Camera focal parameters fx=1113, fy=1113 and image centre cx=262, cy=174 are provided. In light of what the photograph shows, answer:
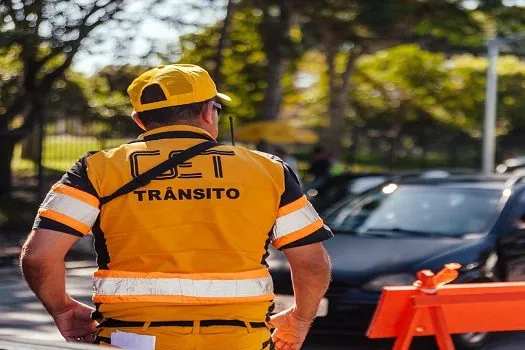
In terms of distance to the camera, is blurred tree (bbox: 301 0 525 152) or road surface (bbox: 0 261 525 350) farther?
blurred tree (bbox: 301 0 525 152)

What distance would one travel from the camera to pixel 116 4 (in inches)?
752

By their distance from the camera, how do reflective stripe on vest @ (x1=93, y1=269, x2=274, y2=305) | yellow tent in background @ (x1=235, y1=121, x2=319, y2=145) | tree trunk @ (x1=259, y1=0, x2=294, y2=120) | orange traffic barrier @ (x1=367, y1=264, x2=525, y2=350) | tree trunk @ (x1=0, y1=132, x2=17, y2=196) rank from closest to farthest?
1. reflective stripe on vest @ (x1=93, y1=269, x2=274, y2=305)
2. orange traffic barrier @ (x1=367, y1=264, x2=525, y2=350)
3. tree trunk @ (x1=0, y1=132, x2=17, y2=196)
4. tree trunk @ (x1=259, y1=0, x2=294, y2=120)
5. yellow tent in background @ (x1=235, y1=121, x2=319, y2=145)

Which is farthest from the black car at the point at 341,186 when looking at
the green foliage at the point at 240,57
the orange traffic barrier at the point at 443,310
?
the orange traffic barrier at the point at 443,310

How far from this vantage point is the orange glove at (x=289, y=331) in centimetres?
327

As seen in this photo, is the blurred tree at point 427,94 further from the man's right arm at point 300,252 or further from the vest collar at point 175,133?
the vest collar at point 175,133

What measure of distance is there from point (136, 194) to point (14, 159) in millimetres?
18544

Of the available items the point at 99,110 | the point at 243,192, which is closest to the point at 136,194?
the point at 243,192

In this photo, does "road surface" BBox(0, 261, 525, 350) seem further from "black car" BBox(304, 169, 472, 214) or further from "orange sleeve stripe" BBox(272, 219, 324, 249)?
"orange sleeve stripe" BBox(272, 219, 324, 249)

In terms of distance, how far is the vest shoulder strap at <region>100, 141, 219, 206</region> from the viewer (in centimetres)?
289

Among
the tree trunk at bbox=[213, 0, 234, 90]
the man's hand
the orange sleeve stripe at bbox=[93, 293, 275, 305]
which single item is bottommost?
the tree trunk at bbox=[213, 0, 234, 90]

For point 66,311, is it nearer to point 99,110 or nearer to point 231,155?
point 231,155

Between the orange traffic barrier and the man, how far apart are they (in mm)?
1440

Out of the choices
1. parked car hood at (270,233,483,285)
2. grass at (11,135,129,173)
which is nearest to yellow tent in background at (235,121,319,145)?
grass at (11,135,129,173)

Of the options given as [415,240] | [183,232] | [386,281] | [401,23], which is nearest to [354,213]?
[415,240]
